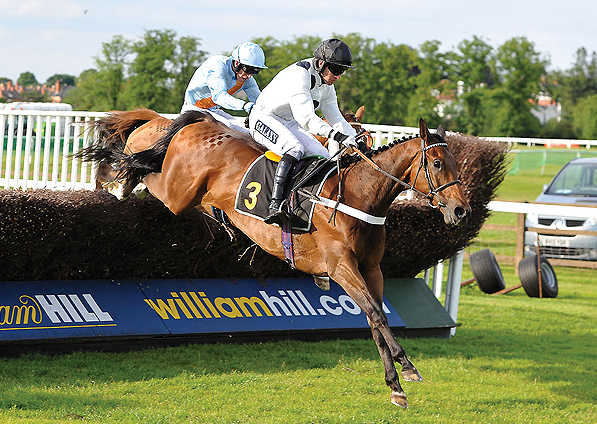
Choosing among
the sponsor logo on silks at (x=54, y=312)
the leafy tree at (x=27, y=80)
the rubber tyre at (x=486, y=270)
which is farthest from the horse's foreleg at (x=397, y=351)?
the leafy tree at (x=27, y=80)

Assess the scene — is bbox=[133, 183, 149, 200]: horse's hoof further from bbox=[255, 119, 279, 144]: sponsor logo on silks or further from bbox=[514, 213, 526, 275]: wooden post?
bbox=[514, 213, 526, 275]: wooden post

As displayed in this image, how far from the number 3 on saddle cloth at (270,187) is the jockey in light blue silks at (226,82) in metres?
0.68

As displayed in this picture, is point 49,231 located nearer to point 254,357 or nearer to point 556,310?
point 254,357

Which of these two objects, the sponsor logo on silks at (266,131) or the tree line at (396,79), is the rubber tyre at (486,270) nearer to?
the sponsor logo on silks at (266,131)

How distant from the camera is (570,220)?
1288 cm

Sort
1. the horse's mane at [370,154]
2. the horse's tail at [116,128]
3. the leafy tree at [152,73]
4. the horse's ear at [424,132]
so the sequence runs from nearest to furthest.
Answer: the horse's ear at [424,132] → the horse's mane at [370,154] → the horse's tail at [116,128] → the leafy tree at [152,73]

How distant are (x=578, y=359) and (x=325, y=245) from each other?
11.7 feet

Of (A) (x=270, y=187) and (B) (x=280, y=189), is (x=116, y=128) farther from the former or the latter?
(B) (x=280, y=189)

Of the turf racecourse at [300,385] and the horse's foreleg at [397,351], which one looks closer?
the horse's foreleg at [397,351]

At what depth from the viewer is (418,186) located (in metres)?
4.57

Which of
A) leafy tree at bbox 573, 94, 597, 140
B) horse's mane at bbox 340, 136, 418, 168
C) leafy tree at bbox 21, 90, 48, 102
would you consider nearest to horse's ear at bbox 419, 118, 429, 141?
horse's mane at bbox 340, 136, 418, 168

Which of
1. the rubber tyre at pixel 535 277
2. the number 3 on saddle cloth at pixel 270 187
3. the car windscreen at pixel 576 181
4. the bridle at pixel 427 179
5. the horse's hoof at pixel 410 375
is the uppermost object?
the bridle at pixel 427 179

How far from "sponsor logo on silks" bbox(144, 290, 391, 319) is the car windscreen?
24.7 ft

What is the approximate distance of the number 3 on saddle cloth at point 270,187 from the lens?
189 inches
